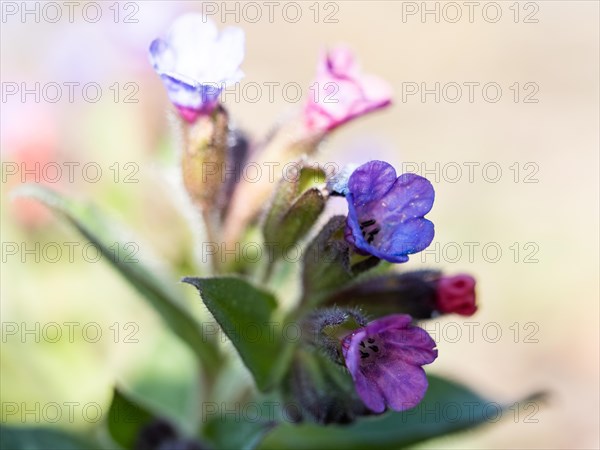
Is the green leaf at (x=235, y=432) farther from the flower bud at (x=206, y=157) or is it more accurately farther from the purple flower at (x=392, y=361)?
the flower bud at (x=206, y=157)

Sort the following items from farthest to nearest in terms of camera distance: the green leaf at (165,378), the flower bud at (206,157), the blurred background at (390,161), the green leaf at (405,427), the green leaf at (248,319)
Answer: the blurred background at (390,161) → the green leaf at (165,378) → the green leaf at (405,427) → the flower bud at (206,157) → the green leaf at (248,319)

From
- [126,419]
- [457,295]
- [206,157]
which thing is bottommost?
[126,419]

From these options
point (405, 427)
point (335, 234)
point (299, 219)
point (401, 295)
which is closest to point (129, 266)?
point (299, 219)

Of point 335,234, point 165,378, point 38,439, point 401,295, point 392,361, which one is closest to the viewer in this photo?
point 392,361

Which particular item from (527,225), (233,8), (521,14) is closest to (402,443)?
(527,225)

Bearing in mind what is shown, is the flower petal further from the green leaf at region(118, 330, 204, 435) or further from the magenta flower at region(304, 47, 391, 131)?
the green leaf at region(118, 330, 204, 435)

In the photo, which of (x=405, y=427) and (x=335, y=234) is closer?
(x=335, y=234)

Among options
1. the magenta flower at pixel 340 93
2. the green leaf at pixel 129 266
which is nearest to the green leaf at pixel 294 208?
the magenta flower at pixel 340 93

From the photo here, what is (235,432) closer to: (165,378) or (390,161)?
(165,378)
